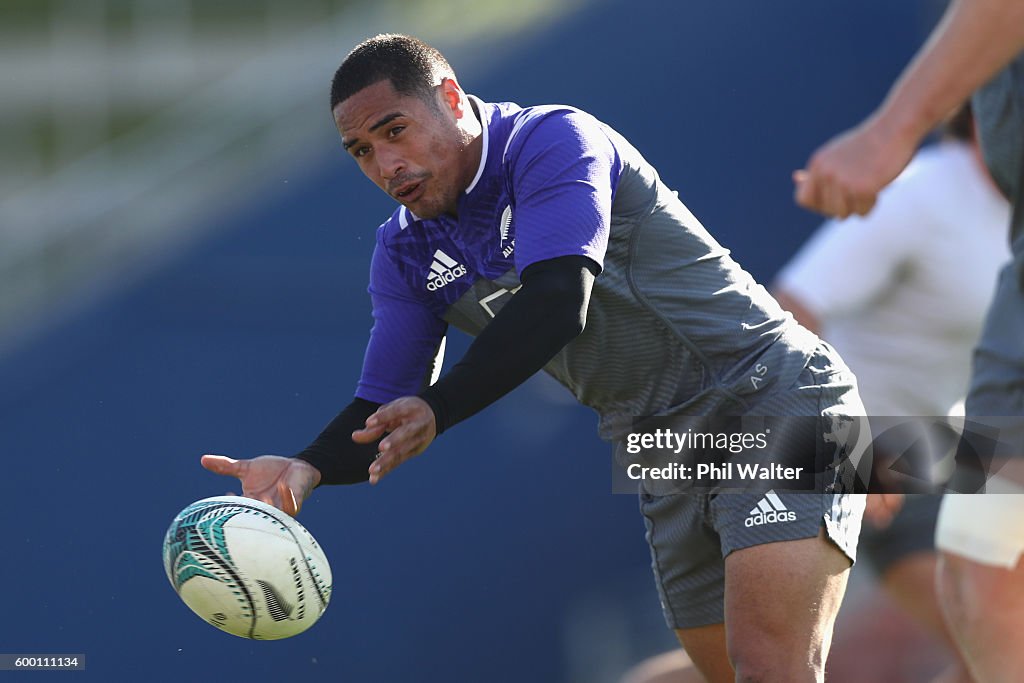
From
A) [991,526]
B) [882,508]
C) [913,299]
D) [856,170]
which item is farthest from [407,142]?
[913,299]

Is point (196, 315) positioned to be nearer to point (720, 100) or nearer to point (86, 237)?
point (86, 237)

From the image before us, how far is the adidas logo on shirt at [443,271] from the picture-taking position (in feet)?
11.5

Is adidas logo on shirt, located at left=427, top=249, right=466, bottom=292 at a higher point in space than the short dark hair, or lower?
lower

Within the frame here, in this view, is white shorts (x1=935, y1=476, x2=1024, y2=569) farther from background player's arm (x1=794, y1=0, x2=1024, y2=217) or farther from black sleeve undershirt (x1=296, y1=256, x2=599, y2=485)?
background player's arm (x1=794, y1=0, x2=1024, y2=217)

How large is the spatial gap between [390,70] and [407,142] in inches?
7.9

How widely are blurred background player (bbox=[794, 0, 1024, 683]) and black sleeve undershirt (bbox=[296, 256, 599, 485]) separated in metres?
0.56

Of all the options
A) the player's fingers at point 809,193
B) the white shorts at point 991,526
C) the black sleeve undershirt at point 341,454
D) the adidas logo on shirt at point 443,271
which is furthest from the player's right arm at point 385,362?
the player's fingers at point 809,193

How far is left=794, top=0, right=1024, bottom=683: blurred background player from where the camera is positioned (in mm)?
2090

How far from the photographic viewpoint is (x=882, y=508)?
4.05m

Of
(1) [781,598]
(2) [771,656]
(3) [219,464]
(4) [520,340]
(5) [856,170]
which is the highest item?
(5) [856,170]

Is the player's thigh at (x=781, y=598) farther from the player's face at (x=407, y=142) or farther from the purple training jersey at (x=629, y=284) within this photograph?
the player's face at (x=407, y=142)

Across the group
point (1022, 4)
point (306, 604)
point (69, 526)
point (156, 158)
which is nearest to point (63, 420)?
point (69, 526)

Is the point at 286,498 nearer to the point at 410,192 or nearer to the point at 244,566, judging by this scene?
the point at 244,566

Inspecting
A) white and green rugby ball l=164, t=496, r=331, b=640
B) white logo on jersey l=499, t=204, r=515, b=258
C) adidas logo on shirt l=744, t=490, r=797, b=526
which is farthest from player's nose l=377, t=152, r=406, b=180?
adidas logo on shirt l=744, t=490, r=797, b=526
